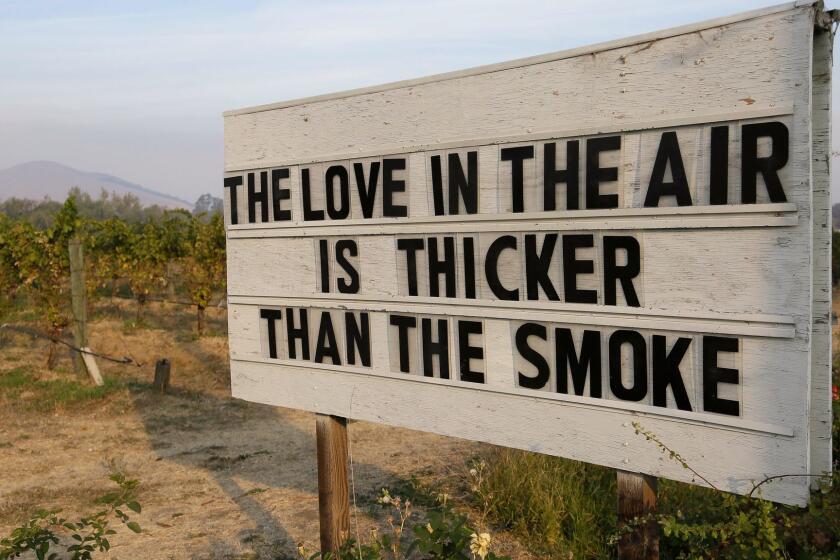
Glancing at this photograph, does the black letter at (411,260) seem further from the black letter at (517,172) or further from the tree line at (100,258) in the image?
the tree line at (100,258)

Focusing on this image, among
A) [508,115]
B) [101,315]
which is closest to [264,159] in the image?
[508,115]

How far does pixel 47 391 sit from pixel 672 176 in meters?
9.33

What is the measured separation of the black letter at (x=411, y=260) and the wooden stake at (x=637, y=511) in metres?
1.16

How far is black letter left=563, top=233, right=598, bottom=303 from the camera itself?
2613 mm

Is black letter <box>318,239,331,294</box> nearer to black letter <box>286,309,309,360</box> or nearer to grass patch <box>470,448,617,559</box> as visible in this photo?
black letter <box>286,309,309,360</box>

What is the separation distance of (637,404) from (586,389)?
7.9 inches

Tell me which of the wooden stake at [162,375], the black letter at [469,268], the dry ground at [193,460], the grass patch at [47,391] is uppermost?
the black letter at [469,268]

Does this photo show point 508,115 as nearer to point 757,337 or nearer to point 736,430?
point 757,337

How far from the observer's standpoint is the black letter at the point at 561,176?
8.61ft

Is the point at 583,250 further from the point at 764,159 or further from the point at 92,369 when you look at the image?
the point at 92,369

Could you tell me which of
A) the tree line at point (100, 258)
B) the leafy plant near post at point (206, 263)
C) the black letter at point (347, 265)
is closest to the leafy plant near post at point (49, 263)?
the tree line at point (100, 258)

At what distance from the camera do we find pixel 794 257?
7.19 ft

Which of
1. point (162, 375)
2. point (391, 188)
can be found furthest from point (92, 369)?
point (391, 188)

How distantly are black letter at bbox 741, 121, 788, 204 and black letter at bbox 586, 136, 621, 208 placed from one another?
42cm
